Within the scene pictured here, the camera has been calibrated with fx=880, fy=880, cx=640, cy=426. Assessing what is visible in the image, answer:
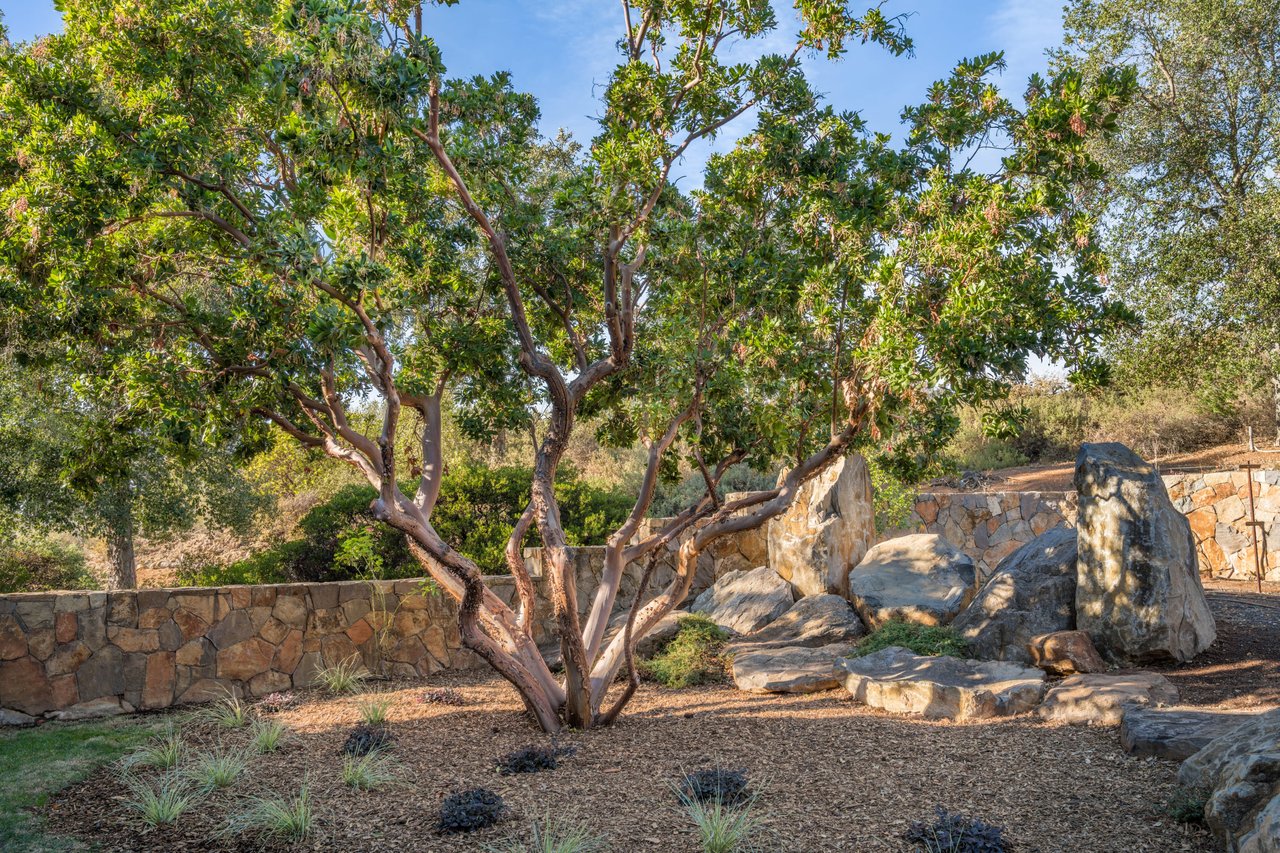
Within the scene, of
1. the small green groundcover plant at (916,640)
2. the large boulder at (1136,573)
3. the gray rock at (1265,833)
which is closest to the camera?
the gray rock at (1265,833)

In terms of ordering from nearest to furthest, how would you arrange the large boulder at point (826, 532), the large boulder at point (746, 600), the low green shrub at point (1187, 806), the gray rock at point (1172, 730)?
the low green shrub at point (1187, 806) → the gray rock at point (1172, 730) → the large boulder at point (746, 600) → the large boulder at point (826, 532)

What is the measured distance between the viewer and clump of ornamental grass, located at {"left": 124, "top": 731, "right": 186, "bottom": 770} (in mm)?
5617

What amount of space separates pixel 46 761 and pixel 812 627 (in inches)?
272

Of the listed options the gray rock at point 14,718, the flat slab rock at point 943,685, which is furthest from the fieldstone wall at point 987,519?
the gray rock at point 14,718

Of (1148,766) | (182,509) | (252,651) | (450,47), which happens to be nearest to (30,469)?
(182,509)

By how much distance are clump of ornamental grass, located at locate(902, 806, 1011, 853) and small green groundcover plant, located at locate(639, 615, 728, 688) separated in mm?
4325

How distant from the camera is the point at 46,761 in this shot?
5875 mm

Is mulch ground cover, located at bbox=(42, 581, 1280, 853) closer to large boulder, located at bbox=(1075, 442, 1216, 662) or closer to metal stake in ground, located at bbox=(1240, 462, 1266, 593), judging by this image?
large boulder, located at bbox=(1075, 442, 1216, 662)

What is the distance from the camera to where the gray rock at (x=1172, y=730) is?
5270mm

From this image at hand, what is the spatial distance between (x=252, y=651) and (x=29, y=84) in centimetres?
501

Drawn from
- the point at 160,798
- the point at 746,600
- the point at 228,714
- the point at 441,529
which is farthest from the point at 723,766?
the point at 441,529

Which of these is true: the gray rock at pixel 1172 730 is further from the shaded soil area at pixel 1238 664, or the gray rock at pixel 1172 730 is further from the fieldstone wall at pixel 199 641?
the fieldstone wall at pixel 199 641

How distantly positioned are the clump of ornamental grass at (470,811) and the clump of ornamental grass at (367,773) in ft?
2.03

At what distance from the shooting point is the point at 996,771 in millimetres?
5266
